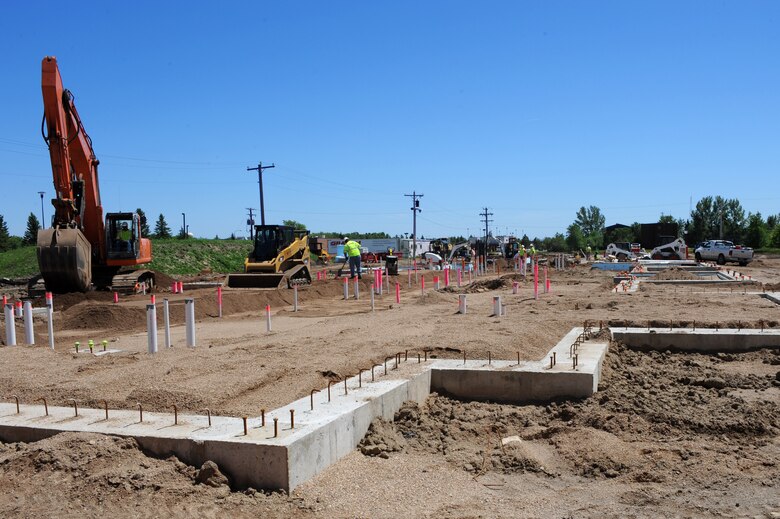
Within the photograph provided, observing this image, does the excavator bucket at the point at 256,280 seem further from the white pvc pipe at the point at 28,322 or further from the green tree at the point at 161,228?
the green tree at the point at 161,228

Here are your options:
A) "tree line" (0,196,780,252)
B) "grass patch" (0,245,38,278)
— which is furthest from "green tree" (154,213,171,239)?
"grass patch" (0,245,38,278)

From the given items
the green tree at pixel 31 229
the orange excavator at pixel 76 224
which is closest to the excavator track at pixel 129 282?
the orange excavator at pixel 76 224

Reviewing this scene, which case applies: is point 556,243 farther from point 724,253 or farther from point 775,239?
point 724,253

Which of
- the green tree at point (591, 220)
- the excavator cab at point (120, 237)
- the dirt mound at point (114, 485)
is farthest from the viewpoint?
the green tree at point (591, 220)

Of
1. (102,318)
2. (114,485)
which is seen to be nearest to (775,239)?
(102,318)

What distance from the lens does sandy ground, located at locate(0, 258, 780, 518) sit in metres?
4.96

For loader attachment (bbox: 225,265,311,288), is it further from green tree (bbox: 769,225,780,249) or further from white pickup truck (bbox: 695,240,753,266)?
green tree (bbox: 769,225,780,249)

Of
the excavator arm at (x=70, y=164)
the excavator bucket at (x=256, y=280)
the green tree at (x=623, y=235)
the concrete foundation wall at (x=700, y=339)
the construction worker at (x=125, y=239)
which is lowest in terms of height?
the concrete foundation wall at (x=700, y=339)

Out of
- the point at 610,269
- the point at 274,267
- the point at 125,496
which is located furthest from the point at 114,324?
the point at 610,269

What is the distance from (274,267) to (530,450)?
63.4 ft

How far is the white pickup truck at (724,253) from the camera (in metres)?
41.2

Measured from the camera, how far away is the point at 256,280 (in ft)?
79.1

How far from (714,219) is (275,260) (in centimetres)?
8300

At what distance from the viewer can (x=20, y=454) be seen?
17.6 feet
